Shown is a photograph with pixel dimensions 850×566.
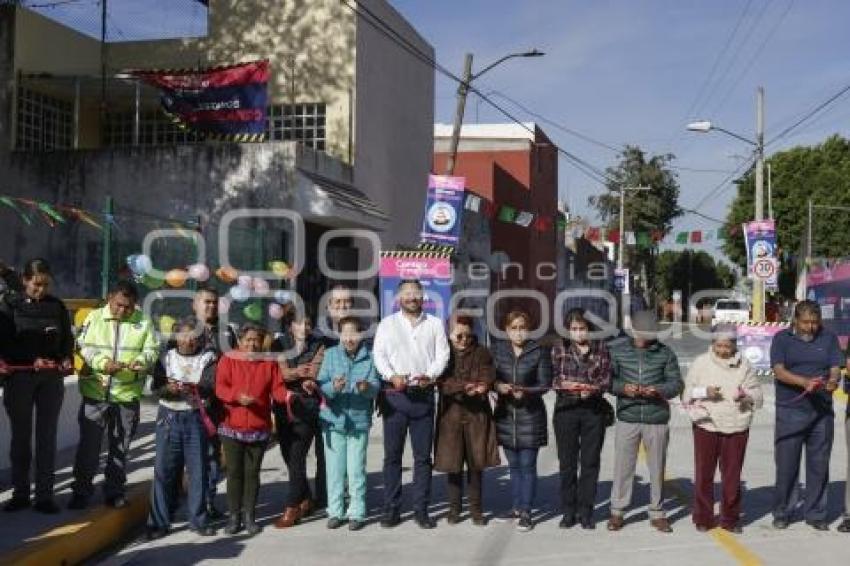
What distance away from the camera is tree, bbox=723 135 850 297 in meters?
58.4

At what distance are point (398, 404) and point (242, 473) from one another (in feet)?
4.01

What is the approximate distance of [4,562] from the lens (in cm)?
570

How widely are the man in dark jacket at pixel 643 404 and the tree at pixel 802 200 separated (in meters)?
52.1

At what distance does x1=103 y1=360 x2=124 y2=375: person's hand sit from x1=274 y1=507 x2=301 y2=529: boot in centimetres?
160

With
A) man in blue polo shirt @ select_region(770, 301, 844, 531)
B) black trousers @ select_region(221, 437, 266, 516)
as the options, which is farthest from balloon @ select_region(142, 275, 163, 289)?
man in blue polo shirt @ select_region(770, 301, 844, 531)

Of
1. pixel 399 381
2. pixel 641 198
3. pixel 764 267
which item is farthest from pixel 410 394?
pixel 641 198

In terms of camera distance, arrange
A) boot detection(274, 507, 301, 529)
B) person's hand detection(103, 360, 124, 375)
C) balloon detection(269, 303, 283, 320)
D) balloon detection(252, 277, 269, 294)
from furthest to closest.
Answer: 1. balloon detection(252, 277, 269, 294)
2. balloon detection(269, 303, 283, 320)
3. boot detection(274, 507, 301, 529)
4. person's hand detection(103, 360, 124, 375)

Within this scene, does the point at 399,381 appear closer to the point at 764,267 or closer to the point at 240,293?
the point at 240,293

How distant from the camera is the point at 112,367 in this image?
6.93 meters

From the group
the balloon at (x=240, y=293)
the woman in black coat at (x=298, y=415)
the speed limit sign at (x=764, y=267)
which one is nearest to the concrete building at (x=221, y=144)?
the balloon at (x=240, y=293)

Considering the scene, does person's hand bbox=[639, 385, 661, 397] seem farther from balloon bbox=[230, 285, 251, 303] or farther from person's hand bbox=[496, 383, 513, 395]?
balloon bbox=[230, 285, 251, 303]

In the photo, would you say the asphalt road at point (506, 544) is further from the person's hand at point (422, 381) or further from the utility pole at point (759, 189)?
the utility pole at point (759, 189)

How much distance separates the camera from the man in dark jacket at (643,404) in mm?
7191

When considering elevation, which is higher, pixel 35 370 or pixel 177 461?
pixel 35 370
